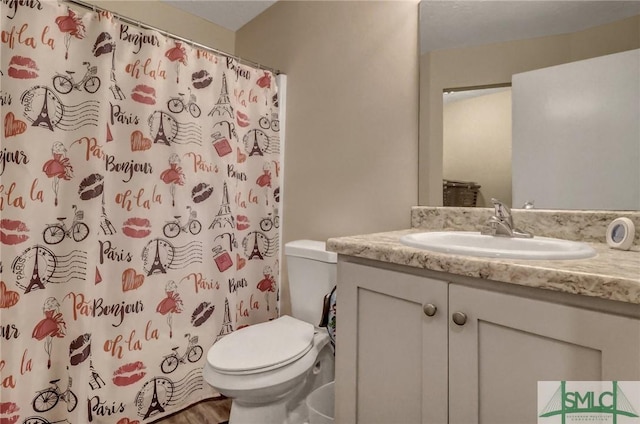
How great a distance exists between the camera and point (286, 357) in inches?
48.8

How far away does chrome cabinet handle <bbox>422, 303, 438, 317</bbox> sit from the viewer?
788 millimetres

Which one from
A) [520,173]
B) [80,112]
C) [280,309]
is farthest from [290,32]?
[280,309]

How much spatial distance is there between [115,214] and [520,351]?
158 cm

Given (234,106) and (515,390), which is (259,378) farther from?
(234,106)

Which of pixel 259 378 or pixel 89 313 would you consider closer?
pixel 259 378

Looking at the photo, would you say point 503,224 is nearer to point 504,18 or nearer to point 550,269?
point 550,269

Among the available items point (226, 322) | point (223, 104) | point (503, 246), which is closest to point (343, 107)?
point (223, 104)

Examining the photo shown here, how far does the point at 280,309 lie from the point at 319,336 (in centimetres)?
69

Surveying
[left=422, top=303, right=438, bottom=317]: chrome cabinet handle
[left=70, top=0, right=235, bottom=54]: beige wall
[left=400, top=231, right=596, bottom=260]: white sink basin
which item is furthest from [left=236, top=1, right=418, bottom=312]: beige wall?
[left=422, top=303, right=438, bottom=317]: chrome cabinet handle

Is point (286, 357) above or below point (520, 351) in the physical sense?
below

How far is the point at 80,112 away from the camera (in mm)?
1359

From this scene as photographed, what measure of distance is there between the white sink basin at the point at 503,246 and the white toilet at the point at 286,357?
23.3 inches

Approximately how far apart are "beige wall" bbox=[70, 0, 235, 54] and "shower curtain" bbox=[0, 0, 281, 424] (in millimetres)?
664

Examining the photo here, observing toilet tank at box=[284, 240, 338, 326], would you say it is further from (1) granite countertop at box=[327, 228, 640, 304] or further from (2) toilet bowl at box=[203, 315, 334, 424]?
(1) granite countertop at box=[327, 228, 640, 304]
